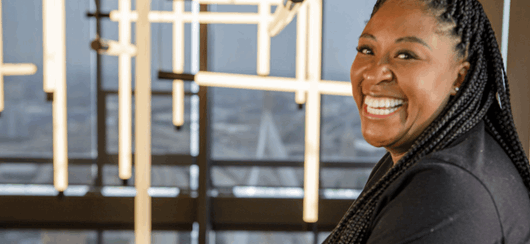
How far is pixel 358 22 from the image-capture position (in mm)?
4195

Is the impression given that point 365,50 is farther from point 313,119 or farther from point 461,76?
point 313,119

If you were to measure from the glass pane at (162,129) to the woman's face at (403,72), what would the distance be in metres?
3.62

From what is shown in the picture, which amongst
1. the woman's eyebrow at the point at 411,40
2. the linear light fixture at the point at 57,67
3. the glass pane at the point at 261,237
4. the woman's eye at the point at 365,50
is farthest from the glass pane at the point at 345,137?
the woman's eyebrow at the point at 411,40

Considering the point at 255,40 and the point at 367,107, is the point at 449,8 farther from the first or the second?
the point at 255,40

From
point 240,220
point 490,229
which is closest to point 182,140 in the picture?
point 240,220

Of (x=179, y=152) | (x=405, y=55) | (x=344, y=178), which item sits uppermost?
(x=405, y=55)

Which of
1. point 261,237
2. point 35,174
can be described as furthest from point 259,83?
point 35,174

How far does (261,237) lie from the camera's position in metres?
3.92

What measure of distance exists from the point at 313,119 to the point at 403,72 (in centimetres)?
49

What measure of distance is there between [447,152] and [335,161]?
13.4ft

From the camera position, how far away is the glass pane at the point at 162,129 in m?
4.37

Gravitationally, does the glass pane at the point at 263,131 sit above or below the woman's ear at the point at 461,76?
below

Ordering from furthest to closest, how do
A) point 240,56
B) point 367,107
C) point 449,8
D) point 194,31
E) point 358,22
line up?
point 240,56 < point 358,22 < point 194,31 < point 367,107 < point 449,8

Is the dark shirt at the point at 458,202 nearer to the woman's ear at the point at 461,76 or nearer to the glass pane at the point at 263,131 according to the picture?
the woman's ear at the point at 461,76
